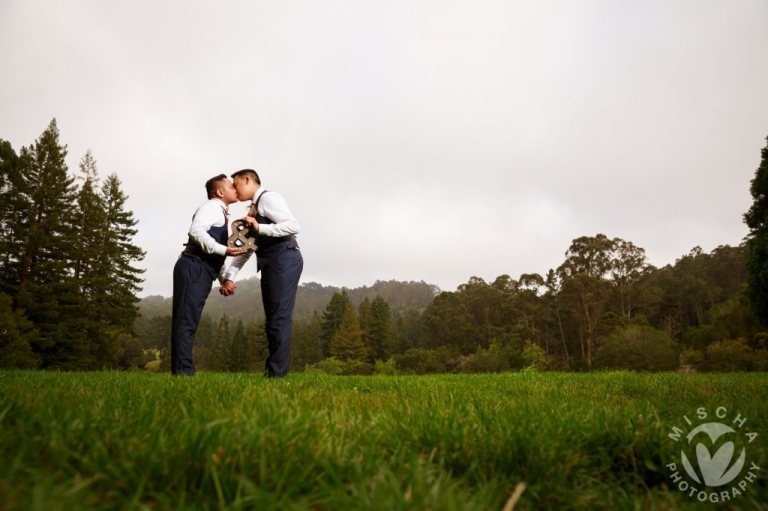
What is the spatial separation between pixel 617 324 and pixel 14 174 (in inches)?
2298

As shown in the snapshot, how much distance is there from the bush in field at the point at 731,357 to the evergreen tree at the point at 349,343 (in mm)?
49219

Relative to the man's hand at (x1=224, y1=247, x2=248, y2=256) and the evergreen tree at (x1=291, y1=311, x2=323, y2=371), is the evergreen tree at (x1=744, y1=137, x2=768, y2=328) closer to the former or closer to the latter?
the man's hand at (x1=224, y1=247, x2=248, y2=256)

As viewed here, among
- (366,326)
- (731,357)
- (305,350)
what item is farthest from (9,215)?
(305,350)

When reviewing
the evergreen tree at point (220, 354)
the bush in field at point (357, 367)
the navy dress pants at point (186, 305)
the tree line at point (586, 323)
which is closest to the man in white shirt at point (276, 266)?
the navy dress pants at point (186, 305)

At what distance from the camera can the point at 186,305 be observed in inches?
212

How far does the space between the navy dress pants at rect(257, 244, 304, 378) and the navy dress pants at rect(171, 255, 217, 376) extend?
0.89m

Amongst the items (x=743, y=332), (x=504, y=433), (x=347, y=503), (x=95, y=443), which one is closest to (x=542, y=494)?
(x=504, y=433)

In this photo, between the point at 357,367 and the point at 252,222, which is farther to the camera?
the point at 357,367

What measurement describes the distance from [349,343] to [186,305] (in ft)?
216

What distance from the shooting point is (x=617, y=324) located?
1752 inches

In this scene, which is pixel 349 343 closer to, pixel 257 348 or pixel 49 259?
pixel 257 348

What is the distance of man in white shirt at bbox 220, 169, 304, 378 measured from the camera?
18.3 ft

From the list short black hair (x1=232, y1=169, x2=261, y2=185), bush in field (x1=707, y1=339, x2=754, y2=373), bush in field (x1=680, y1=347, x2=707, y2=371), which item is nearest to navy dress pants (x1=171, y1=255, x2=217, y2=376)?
short black hair (x1=232, y1=169, x2=261, y2=185)

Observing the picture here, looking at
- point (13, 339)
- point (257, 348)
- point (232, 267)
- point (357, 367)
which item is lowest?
point (357, 367)
